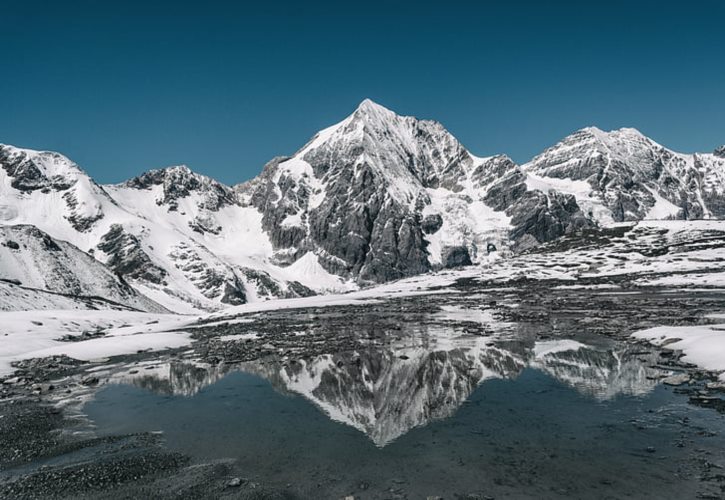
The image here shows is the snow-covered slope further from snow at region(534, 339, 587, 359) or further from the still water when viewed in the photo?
snow at region(534, 339, 587, 359)

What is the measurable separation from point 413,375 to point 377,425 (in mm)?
8004

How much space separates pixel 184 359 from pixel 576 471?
29.7 m

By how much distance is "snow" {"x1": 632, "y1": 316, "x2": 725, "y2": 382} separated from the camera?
72.6 feet

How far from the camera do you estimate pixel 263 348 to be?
1481 inches

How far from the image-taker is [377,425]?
1744 centimetres

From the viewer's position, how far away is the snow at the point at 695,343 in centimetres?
2214

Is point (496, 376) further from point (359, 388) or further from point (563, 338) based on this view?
point (563, 338)

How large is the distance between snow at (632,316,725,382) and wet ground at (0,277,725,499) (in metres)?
0.94

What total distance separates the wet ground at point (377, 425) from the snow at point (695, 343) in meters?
0.94

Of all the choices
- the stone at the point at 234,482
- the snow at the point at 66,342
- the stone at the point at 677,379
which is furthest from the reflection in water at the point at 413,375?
the snow at the point at 66,342

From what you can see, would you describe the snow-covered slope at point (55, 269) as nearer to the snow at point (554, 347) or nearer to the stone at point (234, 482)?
the snow at point (554, 347)

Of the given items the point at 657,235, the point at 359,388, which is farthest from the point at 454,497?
the point at 657,235

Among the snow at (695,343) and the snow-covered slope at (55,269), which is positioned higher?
the snow-covered slope at (55,269)

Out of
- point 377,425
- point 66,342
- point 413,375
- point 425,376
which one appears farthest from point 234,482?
point 66,342
